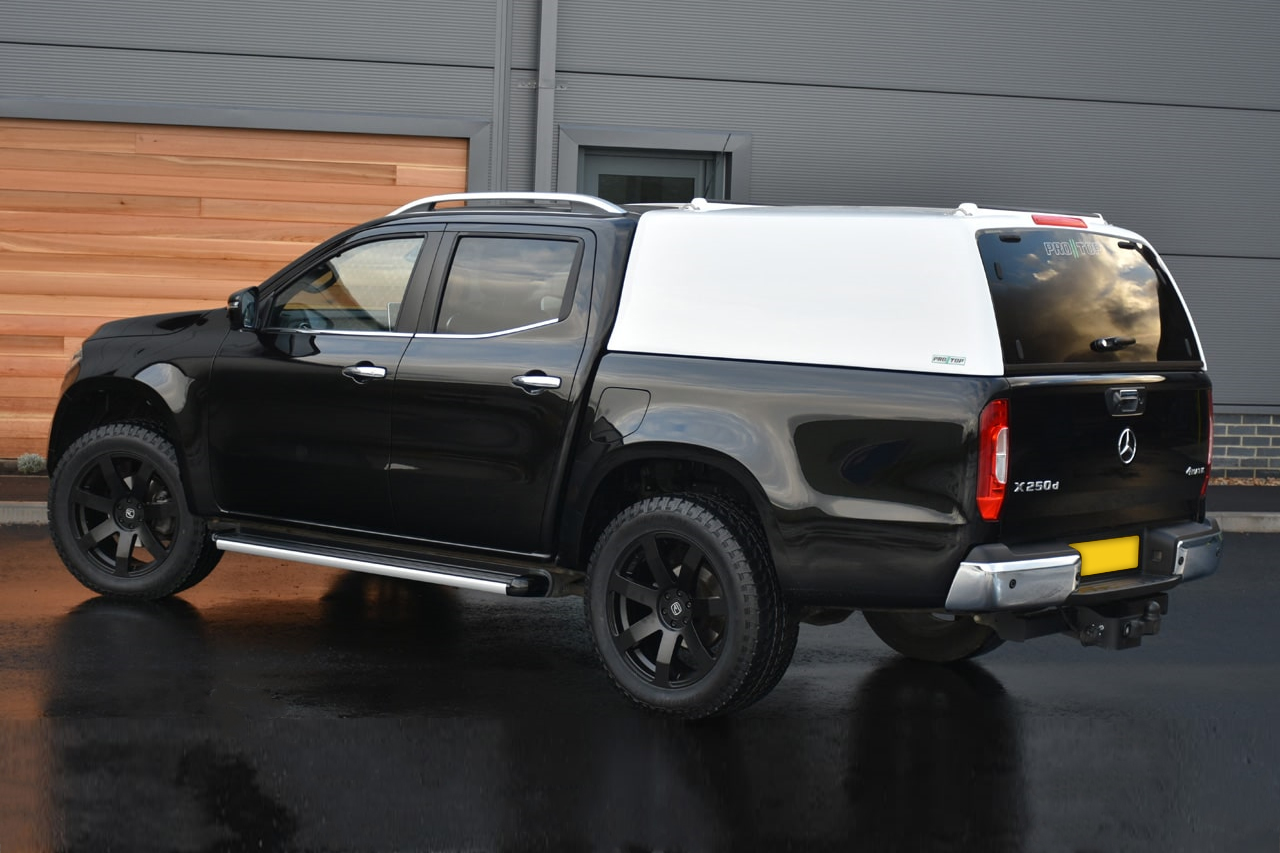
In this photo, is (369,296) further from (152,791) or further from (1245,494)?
(1245,494)

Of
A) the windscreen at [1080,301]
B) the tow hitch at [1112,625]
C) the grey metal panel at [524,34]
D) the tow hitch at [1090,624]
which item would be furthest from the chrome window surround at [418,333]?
the grey metal panel at [524,34]

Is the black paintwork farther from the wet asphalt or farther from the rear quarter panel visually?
the wet asphalt

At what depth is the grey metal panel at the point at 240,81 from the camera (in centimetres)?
1275

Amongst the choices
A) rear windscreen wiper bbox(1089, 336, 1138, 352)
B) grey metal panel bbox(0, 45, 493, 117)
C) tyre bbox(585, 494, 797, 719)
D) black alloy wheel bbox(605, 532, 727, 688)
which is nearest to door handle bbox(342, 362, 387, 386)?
tyre bbox(585, 494, 797, 719)

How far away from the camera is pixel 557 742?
5633mm

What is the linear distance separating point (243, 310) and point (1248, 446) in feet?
32.5

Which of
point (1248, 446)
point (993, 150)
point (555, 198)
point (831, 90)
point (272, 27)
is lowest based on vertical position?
point (1248, 446)

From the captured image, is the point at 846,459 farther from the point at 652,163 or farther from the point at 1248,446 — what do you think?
the point at 1248,446

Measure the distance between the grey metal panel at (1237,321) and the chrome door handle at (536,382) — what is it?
9166 mm

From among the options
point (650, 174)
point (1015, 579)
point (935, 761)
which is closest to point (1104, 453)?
point (1015, 579)

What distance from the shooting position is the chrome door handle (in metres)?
6.30

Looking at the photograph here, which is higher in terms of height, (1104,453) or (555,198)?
(555,198)

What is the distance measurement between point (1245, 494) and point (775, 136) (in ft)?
15.9

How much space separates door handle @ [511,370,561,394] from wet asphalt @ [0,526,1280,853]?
46.9 inches
